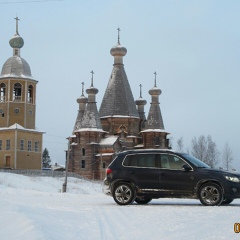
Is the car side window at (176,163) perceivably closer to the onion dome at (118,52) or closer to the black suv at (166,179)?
the black suv at (166,179)

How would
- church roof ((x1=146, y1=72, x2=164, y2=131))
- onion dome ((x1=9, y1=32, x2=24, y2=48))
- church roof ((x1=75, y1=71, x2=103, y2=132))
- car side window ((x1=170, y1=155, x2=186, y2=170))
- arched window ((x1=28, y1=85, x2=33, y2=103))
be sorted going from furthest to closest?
church roof ((x1=146, y1=72, x2=164, y2=131)) → church roof ((x1=75, y1=71, x2=103, y2=132)) → onion dome ((x1=9, y1=32, x2=24, y2=48)) → arched window ((x1=28, y1=85, x2=33, y2=103)) → car side window ((x1=170, y1=155, x2=186, y2=170))

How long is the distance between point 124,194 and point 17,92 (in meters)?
46.0

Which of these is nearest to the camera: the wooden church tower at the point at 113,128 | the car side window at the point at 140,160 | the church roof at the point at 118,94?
the car side window at the point at 140,160

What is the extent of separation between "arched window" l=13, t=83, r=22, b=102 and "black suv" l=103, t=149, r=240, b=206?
146ft

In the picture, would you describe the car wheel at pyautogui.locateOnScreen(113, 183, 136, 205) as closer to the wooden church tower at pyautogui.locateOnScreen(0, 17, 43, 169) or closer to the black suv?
the black suv

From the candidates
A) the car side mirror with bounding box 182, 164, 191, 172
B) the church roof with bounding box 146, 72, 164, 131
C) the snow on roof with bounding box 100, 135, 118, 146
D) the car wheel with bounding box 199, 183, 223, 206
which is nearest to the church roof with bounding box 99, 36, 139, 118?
the church roof with bounding box 146, 72, 164, 131

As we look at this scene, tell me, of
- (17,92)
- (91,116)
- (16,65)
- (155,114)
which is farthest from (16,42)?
(155,114)

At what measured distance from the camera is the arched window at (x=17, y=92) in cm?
5863

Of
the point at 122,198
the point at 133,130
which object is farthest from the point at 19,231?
the point at 133,130

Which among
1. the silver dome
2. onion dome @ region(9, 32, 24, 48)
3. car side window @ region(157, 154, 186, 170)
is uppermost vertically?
onion dome @ region(9, 32, 24, 48)

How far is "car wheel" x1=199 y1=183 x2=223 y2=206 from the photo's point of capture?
47.3 ft

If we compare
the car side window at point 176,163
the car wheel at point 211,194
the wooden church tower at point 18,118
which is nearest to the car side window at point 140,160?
the car side window at point 176,163

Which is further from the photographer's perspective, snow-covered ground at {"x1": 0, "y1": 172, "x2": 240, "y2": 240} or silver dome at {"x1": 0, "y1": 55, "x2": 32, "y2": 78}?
silver dome at {"x1": 0, "y1": 55, "x2": 32, "y2": 78}

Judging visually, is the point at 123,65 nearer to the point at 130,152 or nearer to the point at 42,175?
the point at 42,175
